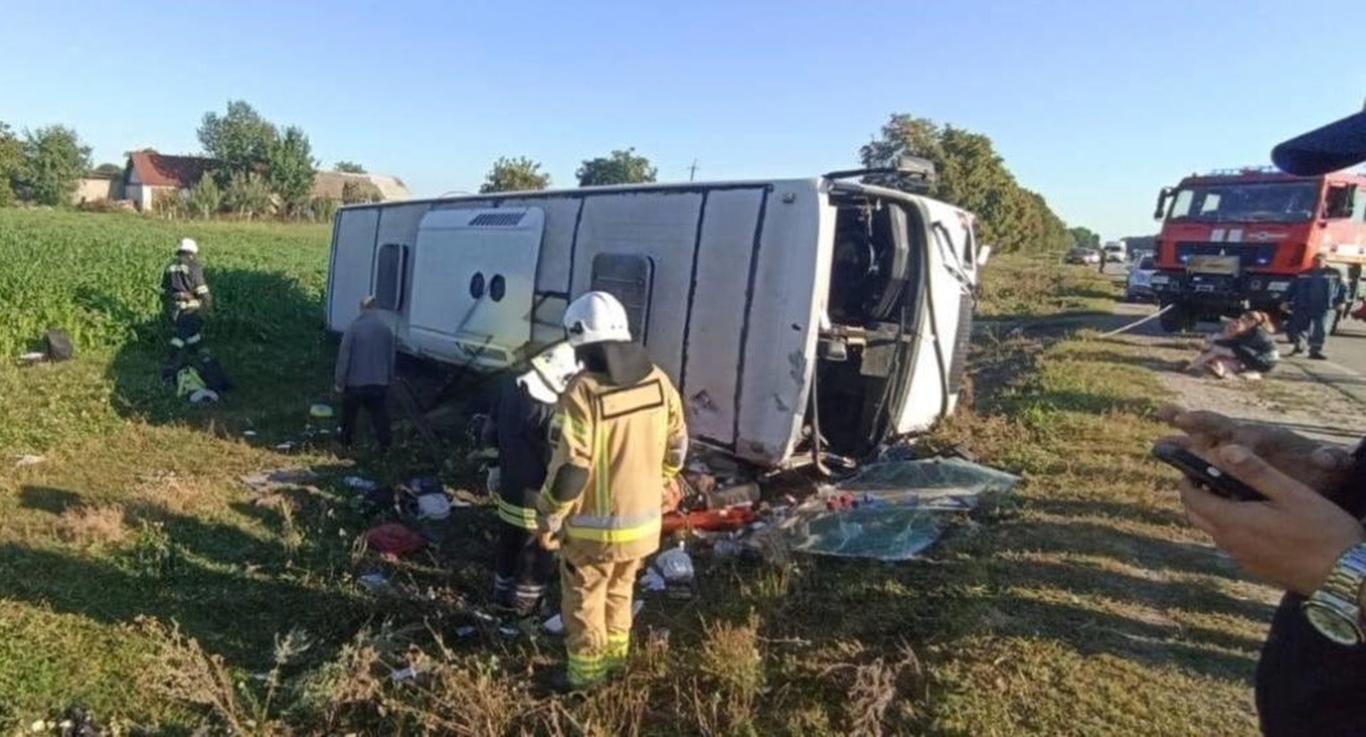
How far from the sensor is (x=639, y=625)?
14.3 ft

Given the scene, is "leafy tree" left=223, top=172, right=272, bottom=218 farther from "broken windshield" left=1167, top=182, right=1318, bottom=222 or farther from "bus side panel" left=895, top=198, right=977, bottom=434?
"bus side panel" left=895, top=198, right=977, bottom=434

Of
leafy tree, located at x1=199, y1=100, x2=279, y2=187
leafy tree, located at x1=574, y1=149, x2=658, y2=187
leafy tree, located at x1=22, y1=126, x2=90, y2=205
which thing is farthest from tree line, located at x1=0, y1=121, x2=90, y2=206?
leafy tree, located at x1=574, y1=149, x2=658, y2=187

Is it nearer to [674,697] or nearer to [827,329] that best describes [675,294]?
[827,329]

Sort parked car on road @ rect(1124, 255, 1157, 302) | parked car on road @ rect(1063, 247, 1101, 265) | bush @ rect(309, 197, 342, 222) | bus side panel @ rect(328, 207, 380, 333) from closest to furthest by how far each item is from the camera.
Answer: bus side panel @ rect(328, 207, 380, 333) → parked car on road @ rect(1124, 255, 1157, 302) → parked car on road @ rect(1063, 247, 1101, 265) → bush @ rect(309, 197, 342, 222)

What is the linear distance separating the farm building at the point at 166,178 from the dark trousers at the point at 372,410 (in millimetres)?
60043

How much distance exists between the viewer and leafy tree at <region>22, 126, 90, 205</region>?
60719mm

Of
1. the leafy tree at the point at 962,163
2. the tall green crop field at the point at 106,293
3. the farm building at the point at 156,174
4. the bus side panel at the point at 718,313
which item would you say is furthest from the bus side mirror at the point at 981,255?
the farm building at the point at 156,174

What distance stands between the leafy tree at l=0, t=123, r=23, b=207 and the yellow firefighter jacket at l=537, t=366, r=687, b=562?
59941mm

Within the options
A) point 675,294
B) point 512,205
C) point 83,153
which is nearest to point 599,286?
point 675,294

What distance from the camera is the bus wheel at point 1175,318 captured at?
1527 centimetres

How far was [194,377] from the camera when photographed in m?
9.78

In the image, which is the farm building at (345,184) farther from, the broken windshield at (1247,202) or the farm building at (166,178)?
the broken windshield at (1247,202)

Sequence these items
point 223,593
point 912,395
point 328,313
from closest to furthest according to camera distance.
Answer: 1. point 223,593
2. point 912,395
3. point 328,313

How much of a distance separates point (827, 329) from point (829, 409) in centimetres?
139
